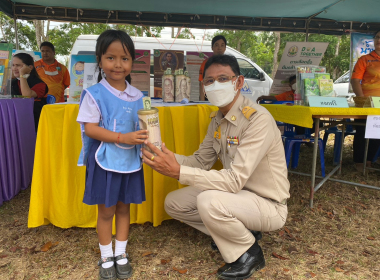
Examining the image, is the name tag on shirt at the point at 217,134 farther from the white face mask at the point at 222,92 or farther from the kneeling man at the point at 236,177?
the white face mask at the point at 222,92

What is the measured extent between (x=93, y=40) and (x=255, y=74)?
13.2 feet

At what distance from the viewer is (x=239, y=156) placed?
5.09 feet

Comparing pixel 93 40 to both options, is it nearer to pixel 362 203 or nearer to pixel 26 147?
pixel 26 147

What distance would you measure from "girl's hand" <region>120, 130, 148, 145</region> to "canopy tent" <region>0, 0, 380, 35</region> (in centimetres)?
333

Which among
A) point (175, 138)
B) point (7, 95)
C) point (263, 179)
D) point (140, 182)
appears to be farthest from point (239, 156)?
point (7, 95)

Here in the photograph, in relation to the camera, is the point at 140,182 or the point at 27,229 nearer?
the point at 140,182

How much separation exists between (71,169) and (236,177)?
124 centimetres

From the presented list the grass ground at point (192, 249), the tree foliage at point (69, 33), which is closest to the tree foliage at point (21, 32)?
the tree foliage at point (69, 33)

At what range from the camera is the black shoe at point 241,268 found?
158 centimetres

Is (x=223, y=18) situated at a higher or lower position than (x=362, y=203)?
higher

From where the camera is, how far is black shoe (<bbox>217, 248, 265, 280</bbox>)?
5.19ft

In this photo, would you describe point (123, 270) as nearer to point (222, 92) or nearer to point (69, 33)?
point (222, 92)

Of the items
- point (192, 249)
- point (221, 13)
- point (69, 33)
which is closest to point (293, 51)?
point (221, 13)

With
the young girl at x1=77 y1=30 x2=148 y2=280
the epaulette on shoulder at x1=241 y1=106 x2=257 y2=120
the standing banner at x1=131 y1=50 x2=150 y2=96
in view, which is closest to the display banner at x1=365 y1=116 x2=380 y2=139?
the epaulette on shoulder at x1=241 y1=106 x2=257 y2=120
